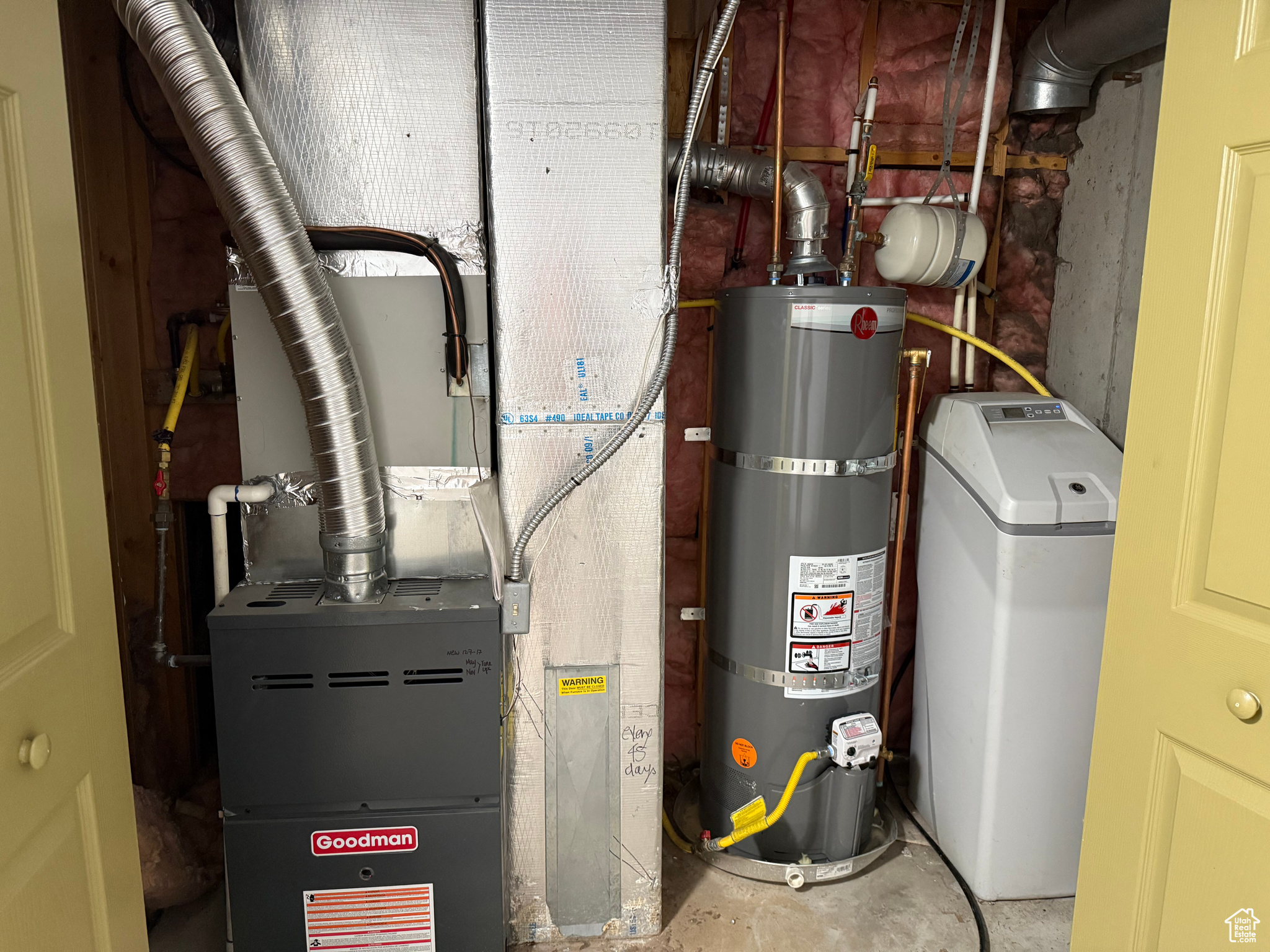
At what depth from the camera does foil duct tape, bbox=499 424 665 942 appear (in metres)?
1.70

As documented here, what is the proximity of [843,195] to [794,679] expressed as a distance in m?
1.34

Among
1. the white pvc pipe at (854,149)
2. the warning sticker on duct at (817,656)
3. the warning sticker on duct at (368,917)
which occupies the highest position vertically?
the white pvc pipe at (854,149)

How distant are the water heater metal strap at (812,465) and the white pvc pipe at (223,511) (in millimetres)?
1061

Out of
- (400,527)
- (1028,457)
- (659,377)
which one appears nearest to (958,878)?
(1028,457)

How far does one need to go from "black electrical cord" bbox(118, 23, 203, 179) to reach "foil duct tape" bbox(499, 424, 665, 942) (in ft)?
3.67

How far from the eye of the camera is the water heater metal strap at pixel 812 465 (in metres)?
1.89

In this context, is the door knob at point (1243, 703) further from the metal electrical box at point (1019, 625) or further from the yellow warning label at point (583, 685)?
the yellow warning label at point (583, 685)

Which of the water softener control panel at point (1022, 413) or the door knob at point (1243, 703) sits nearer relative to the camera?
the door knob at point (1243, 703)

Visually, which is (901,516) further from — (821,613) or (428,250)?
(428,250)

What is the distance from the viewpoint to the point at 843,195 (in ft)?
7.55

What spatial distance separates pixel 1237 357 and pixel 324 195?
1530mm

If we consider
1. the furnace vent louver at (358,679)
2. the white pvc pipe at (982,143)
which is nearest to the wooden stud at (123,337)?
the furnace vent louver at (358,679)

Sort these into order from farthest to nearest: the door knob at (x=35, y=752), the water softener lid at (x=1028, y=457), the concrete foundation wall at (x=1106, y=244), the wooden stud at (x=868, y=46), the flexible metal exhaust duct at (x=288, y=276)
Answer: the wooden stud at (x=868, y=46) → the concrete foundation wall at (x=1106, y=244) → the water softener lid at (x=1028, y=457) → the flexible metal exhaust duct at (x=288, y=276) → the door knob at (x=35, y=752)

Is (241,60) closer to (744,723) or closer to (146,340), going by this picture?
(146,340)
